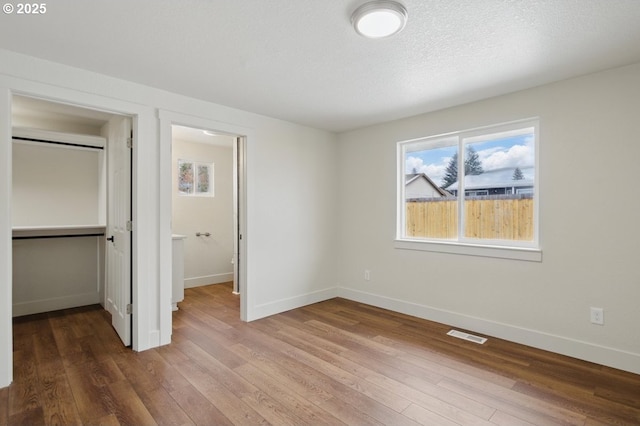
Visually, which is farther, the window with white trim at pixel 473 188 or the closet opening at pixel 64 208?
the closet opening at pixel 64 208

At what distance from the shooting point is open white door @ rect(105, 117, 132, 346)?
296 cm

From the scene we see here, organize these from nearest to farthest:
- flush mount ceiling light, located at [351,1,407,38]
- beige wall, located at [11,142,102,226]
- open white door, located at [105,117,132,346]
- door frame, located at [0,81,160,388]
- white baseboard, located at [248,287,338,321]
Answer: flush mount ceiling light, located at [351,1,407,38] < door frame, located at [0,81,160,388] < open white door, located at [105,117,132,346] < white baseboard, located at [248,287,338,321] < beige wall, located at [11,142,102,226]

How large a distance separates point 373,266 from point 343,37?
2938mm

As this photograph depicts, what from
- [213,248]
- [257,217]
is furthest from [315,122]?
[213,248]

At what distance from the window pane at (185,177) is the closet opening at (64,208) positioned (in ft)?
3.61

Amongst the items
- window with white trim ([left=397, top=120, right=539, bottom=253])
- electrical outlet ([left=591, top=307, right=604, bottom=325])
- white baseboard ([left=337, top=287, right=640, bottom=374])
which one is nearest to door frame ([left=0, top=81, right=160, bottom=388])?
white baseboard ([left=337, top=287, right=640, bottom=374])

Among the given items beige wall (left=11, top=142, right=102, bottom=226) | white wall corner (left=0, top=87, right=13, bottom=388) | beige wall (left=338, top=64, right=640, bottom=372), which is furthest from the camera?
beige wall (left=11, top=142, right=102, bottom=226)

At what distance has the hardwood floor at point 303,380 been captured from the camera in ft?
6.43

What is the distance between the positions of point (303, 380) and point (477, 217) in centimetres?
240

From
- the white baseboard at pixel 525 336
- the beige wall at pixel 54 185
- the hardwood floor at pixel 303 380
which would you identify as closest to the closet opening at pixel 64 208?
the beige wall at pixel 54 185

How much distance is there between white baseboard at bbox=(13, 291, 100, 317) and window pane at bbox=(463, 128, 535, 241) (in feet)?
15.6

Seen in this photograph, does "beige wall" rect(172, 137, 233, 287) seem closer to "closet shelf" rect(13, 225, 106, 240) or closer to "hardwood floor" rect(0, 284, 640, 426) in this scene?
"closet shelf" rect(13, 225, 106, 240)

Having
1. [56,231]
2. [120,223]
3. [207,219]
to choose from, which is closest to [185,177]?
[207,219]

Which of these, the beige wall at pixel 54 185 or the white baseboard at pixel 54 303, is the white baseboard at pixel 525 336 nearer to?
the white baseboard at pixel 54 303
